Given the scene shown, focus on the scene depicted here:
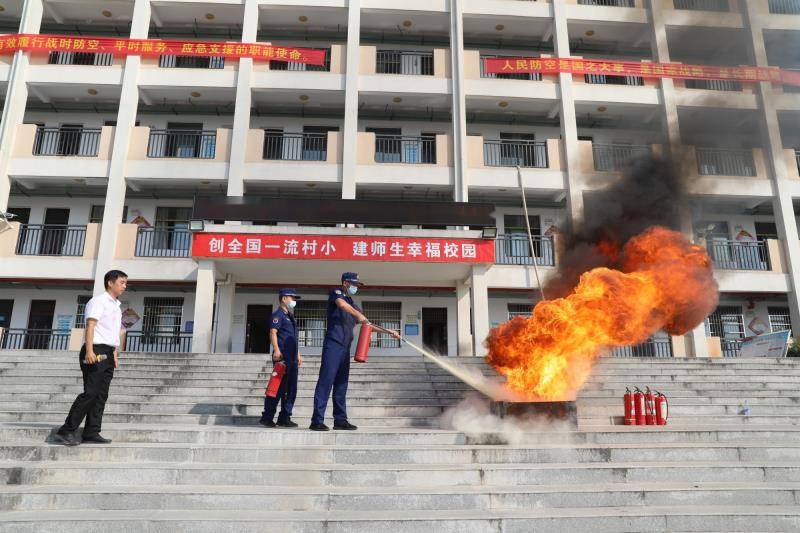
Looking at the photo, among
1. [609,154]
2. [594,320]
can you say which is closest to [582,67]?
[609,154]

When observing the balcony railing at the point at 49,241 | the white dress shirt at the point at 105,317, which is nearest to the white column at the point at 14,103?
the balcony railing at the point at 49,241

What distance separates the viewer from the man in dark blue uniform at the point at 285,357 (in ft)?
20.1

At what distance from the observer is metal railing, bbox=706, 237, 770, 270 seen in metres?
17.5

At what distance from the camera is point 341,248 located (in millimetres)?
13398

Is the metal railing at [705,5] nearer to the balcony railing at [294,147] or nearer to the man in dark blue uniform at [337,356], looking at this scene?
the man in dark blue uniform at [337,356]

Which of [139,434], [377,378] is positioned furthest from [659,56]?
[139,434]

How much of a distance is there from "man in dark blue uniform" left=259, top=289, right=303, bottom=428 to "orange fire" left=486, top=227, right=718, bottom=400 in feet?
8.67

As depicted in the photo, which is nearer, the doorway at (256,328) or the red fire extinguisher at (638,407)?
the red fire extinguisher at (638,407)

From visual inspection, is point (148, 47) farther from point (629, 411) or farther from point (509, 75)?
point (629, 411)

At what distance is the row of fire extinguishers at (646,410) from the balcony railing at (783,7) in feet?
60.9

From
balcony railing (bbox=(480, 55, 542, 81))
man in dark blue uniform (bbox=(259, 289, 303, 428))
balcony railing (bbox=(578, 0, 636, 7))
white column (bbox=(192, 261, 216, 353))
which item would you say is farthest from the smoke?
balcony railing (bbox=(578, 0, 636, 7))

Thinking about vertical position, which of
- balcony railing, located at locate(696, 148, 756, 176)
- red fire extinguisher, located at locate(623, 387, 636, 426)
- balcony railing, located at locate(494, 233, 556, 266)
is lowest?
red fire extinguisher, located at locate(623, 387, 636, 426)

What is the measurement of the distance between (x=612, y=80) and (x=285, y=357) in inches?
741

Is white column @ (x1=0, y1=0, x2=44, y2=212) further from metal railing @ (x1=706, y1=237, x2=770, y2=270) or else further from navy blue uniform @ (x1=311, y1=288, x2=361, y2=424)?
metal railing @ (x1=706, y1=237, x2=770, y2=270)
